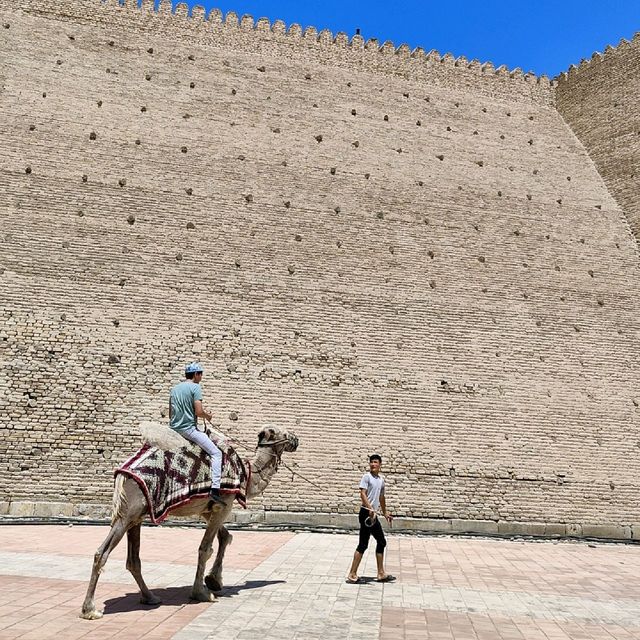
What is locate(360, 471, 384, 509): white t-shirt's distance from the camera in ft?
19.3

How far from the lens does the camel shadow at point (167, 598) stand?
4.38 m

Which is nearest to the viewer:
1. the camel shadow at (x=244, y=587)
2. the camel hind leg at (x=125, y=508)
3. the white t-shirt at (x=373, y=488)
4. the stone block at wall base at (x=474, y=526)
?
the camel hind leg at (x=125, y=508)

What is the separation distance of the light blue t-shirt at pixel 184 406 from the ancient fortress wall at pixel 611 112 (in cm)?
1408

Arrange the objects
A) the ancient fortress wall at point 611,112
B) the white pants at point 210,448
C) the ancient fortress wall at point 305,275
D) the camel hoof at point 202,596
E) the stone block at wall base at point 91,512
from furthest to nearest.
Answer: the ancient fortress wall at point 611,112, the ancient fortress wall at point 305,275, the stone block at wall base at point 91,512, the white pants at point 210,448, the camel hoof at point 202,596

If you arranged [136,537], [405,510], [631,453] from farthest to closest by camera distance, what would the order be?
[631,453], [405,510], [136,537]

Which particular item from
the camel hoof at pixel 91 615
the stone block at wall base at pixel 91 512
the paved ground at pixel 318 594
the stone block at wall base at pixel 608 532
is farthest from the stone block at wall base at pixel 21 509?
the stone block at wall base at pixel 608 532

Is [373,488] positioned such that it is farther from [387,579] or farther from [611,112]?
[611,112]

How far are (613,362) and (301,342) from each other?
18.9 ft

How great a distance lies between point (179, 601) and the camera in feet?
15.2

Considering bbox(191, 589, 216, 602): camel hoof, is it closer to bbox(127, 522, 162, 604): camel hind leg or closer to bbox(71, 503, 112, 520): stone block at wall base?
bbox(127, 522, 162, 604): camel hind leg

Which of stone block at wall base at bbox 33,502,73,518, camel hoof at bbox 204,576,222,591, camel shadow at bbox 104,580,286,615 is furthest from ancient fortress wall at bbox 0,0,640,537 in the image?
camel hoof at bbox 204,576,222,591

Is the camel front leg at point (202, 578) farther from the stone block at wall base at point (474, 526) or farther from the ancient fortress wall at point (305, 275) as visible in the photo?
the stone block at wall base at point (474, 526)

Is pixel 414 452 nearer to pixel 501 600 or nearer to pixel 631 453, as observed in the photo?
pixel 631 453

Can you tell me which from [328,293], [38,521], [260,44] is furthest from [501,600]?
[260,44]
